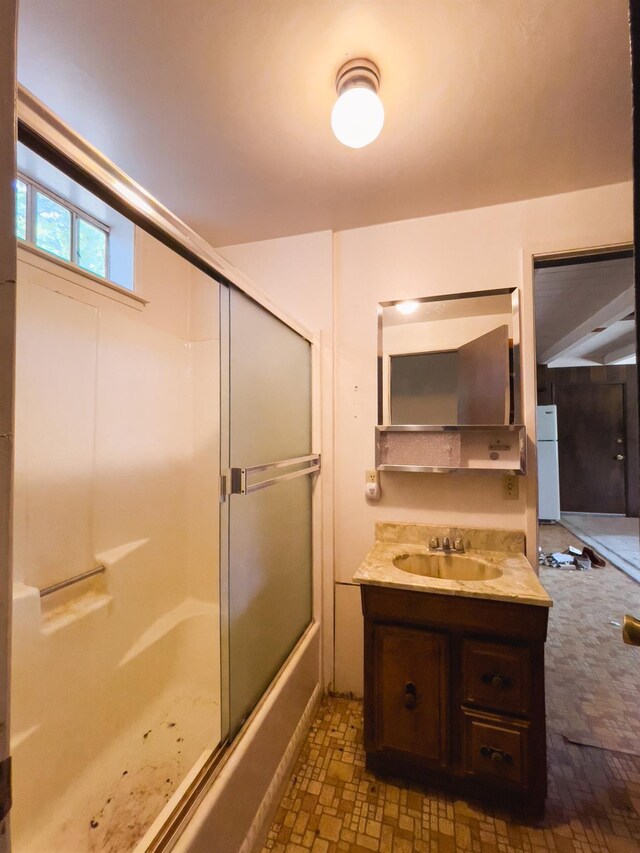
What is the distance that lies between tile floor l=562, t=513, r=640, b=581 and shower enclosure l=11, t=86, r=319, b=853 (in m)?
3.58

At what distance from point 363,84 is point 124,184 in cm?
82

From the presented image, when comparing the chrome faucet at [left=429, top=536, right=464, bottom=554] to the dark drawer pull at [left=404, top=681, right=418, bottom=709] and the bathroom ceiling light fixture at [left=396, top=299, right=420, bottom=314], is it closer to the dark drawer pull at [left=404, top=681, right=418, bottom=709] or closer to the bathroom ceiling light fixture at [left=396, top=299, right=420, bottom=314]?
the dark drawer pull at [left=404, top=681, right=418, bottom=709]

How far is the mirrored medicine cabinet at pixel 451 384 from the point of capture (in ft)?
5.65

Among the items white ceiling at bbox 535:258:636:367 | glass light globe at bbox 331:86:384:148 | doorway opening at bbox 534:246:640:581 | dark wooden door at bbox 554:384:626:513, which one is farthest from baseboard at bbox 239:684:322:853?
dark wooden door at bbox 554:384:626:513

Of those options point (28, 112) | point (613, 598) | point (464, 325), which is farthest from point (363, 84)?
point (613, 598)

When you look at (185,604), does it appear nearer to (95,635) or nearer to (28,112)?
(95,635)

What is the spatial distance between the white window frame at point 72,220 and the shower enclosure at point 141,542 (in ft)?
0.48

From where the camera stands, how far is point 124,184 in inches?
30.5

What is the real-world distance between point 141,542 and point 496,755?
66.7 inches

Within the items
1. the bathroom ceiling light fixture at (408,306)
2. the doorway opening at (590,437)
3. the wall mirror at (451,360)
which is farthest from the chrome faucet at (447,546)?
the doorway opening at (590,437)

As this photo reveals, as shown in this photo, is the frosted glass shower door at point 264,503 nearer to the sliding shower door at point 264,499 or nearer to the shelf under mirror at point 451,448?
the sliding shower door at point 264,499

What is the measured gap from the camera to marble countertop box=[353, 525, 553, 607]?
50.9 inches

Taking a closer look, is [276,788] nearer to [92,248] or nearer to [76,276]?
[76,276]

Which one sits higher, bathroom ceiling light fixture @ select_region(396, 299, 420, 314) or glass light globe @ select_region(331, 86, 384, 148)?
glass light globe @ select_region(331, 86, 384, 148)
